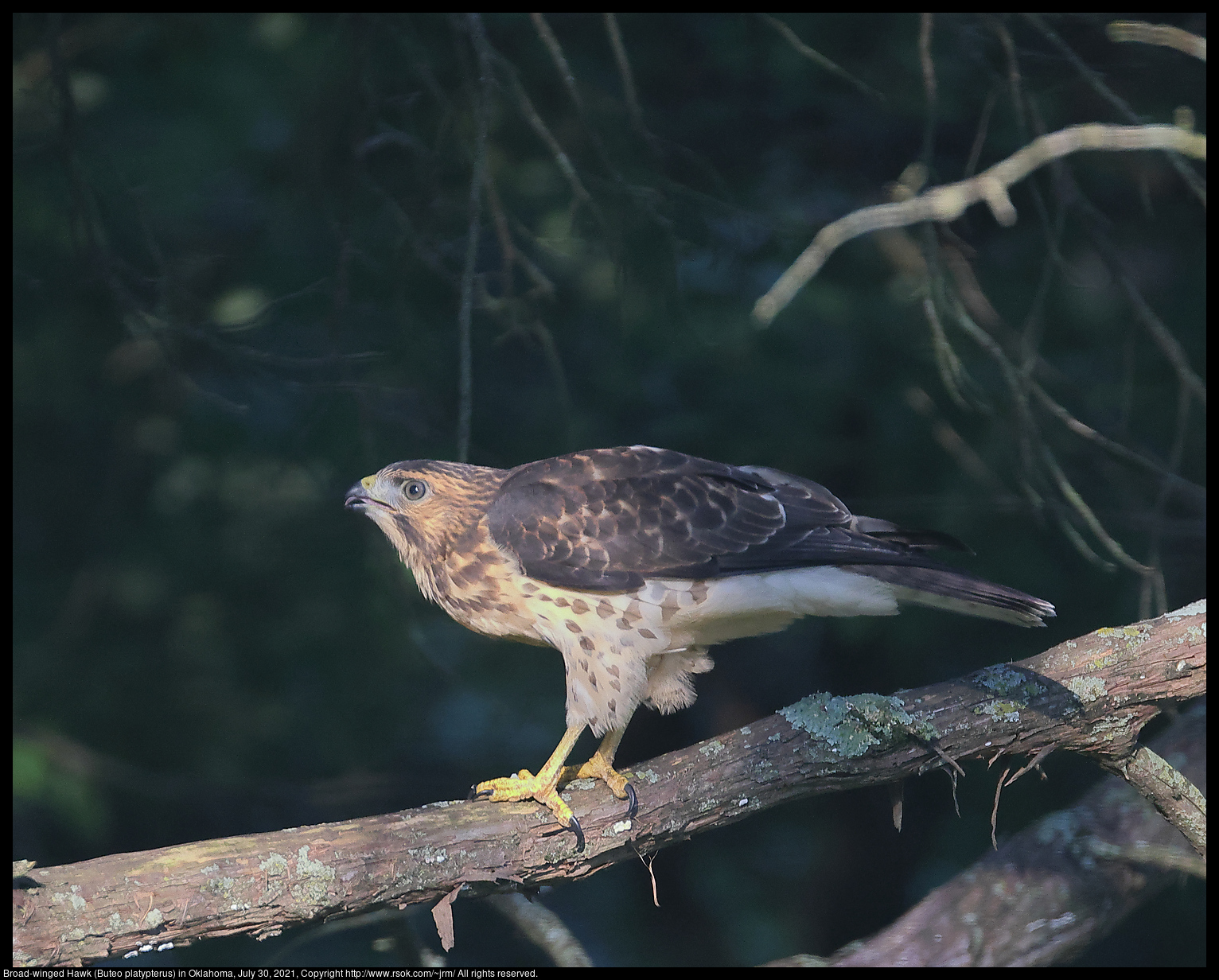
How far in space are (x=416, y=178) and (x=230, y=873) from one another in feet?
7.55

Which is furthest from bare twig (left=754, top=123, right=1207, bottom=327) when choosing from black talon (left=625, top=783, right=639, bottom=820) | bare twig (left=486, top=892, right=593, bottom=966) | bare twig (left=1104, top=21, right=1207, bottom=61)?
bare twig (left=486, top=892, right=593, bottom=966)

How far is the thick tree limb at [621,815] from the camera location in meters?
2.21

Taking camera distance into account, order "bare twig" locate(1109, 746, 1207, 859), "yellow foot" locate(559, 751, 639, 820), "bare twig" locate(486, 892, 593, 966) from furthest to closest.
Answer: "bare twig" locate(486, 892, 593, 966) → "bare twig" locate(1109, 746, 1207, 859) → "yellow foot" locate(559, 751, 639, 820)

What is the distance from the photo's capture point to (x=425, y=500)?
297 centimetres

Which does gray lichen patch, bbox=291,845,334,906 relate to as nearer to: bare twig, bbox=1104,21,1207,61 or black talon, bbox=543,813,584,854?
black talon, bbox=543,813,584,854

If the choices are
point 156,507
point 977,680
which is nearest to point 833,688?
point 977,680

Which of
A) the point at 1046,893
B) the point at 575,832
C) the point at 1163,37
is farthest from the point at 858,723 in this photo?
the point at 1163,37

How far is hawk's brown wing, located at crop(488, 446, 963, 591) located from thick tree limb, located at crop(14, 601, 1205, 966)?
422 millimetres

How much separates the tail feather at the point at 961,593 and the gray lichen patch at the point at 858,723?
31 centimetres

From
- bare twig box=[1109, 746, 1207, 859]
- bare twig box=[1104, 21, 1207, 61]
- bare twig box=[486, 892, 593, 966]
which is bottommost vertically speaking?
bare twig box=[486, 892, 593, 966]

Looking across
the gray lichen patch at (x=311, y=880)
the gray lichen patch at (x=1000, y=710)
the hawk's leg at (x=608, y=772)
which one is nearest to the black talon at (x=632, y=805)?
the hawk's leg at (x=608, y=772)

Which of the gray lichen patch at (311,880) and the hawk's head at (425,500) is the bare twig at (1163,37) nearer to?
the hawk's head at (425,500)

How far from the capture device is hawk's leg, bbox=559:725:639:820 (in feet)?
8.73

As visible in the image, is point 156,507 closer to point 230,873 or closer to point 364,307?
point 364,307
